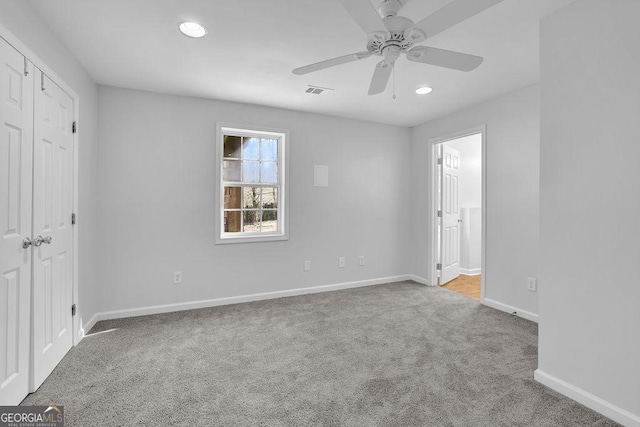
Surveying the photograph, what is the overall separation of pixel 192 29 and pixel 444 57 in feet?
5.53

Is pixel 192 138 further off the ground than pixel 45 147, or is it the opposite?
pixel 192 138

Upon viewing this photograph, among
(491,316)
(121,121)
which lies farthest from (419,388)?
(121,121)

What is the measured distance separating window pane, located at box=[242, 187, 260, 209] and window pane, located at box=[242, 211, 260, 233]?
8cm

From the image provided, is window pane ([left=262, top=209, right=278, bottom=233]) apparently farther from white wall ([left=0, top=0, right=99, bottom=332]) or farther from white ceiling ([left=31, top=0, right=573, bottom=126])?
white wall ([left=0, top=0, right=99, bottom=332])

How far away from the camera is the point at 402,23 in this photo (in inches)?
63.9

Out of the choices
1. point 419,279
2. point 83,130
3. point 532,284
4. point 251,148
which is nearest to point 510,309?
point 532,284

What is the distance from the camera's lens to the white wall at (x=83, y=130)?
1928mm

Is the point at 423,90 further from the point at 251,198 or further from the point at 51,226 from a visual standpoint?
the point at 51,226

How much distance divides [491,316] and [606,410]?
1603 millimetres

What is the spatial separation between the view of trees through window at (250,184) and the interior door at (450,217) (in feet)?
8.11

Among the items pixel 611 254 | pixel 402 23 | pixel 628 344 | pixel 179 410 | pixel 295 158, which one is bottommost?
pixel 179 410

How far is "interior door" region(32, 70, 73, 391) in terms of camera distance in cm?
198

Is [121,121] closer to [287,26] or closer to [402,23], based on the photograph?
[287,26]

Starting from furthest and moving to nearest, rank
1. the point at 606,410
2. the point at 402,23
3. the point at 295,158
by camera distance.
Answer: the point at 295,158
the point at 606,410
the point at 402,23
